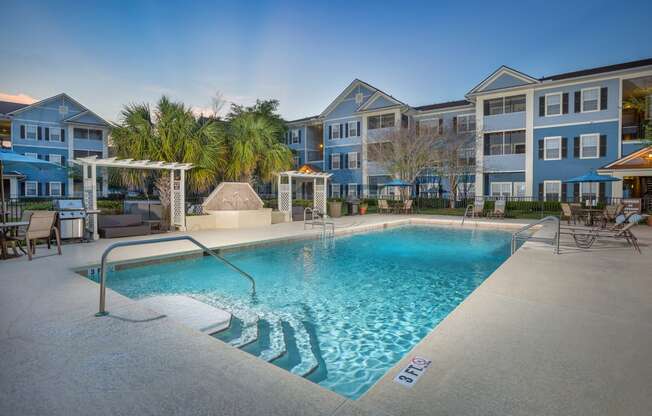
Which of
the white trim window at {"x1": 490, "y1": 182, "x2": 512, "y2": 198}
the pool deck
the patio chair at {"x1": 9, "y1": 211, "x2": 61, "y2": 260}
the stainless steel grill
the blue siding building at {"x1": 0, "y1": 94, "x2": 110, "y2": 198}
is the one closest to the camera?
the pool deck

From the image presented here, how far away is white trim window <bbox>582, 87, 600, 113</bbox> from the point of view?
2092cm

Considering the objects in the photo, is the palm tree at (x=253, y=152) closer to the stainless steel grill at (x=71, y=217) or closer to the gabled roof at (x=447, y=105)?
the stainless steel grill at (x=71, y=217)

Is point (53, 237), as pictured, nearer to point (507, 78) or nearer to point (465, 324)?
point (465, 324)

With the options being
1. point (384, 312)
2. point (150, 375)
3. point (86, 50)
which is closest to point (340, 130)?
point (86, 50)

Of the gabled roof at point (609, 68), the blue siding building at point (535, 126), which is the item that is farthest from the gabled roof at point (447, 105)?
the gabled roof at point (609, 68)

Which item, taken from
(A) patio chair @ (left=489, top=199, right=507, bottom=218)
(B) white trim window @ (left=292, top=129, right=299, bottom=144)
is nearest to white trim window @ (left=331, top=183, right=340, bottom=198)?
(B) white trim window @ (left=292, top=129, right=299, bottom=144)

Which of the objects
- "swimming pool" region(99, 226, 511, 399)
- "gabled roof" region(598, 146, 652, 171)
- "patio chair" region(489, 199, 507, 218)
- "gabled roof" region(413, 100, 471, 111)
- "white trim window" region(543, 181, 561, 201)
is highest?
"gabled roof" region(413, 100, 471, 111)

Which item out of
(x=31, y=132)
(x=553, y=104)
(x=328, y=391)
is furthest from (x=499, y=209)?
(x=31, y=132)

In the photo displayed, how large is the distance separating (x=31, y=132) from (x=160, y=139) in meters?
26.5

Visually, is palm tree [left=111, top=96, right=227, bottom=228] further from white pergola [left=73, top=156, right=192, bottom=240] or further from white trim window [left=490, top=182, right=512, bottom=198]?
white trim window [left=490, top=182, right=512, bottom=198]

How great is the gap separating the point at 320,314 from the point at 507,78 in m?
23.9

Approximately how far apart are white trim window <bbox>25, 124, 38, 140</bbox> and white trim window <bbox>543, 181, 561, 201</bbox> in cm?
4002

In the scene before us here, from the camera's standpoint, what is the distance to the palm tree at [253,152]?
17.0 meters

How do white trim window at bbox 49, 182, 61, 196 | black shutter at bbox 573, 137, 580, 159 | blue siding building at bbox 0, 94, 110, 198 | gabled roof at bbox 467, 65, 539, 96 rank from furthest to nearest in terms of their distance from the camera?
white trim window at bbox 49, 182, 61, 196 → blue siding building at bbox 0, 94, 110, 198 → gabled roof at bbox 467, 65, 539, 96 → black shutter at bbox 573, 137, 580, 159
